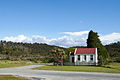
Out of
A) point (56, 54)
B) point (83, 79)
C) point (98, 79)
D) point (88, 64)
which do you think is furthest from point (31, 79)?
point (56, 54)

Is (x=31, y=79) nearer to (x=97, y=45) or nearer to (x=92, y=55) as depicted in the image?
(x=92, y=55)

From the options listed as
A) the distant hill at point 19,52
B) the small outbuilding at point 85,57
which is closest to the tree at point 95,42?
the small outbuilding at point 85,57

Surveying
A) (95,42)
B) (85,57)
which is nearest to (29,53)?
(95,42)

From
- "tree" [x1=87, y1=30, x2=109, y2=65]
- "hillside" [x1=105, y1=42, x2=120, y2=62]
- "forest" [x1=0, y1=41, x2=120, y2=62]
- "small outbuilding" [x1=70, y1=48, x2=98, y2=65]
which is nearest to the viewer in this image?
"small outbuilding" [x1=70, y1=48, x2=98, y2=65]

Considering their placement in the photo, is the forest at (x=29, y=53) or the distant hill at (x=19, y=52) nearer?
the forest at (x=29, y=53)

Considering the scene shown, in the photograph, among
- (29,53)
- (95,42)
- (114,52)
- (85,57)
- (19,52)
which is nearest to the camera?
(85,57)

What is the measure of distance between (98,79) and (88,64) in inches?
1065

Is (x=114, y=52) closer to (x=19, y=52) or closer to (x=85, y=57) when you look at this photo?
(x=85, y=57)

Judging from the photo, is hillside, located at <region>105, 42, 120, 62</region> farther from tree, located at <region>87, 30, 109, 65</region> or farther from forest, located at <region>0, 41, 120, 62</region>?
tree, located at <region>87, 30, 109, 65</region>

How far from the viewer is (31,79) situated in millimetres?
18344

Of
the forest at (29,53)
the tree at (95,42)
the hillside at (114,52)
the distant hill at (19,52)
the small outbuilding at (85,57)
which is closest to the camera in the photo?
the small outbuilding at (85,57)

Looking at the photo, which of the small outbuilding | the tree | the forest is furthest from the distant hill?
the small outbuilding

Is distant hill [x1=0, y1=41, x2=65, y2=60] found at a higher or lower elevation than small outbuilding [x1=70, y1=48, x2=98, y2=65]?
higher

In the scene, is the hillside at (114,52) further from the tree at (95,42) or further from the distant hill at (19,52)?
the distant hill at (19,52)
